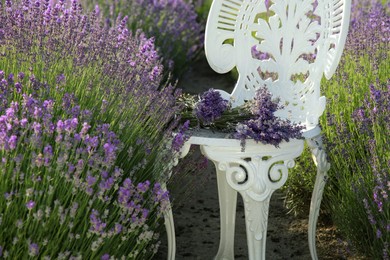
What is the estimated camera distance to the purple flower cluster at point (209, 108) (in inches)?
117

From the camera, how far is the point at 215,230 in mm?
3834

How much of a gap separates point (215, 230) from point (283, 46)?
1057 mm

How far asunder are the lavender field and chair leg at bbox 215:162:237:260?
0.28 meters

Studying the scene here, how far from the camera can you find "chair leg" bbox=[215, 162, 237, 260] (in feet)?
10.9

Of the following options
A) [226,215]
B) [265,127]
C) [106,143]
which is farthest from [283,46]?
[106,143]

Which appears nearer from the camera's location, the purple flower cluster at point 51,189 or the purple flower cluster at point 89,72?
the purple flower cluster at point 51,189

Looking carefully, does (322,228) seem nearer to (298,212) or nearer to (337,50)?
(298,212)

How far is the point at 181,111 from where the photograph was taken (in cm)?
314

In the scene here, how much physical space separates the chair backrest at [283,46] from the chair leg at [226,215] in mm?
393

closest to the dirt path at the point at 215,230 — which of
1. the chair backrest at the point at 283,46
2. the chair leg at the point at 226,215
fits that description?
the chair leg at the point at 226,215

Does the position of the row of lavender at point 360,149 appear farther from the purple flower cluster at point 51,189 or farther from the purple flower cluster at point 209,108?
the purple flower cluster at point 51,189

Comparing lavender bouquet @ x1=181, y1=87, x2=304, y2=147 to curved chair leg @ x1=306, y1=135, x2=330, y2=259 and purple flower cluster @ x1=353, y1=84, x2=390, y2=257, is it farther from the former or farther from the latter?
purple flower cluster @ x1=353, y1=84, x2=390, y2=257

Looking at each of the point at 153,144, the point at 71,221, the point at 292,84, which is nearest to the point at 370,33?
the point at 292,84

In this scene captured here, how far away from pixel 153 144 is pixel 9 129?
88 centimetres
